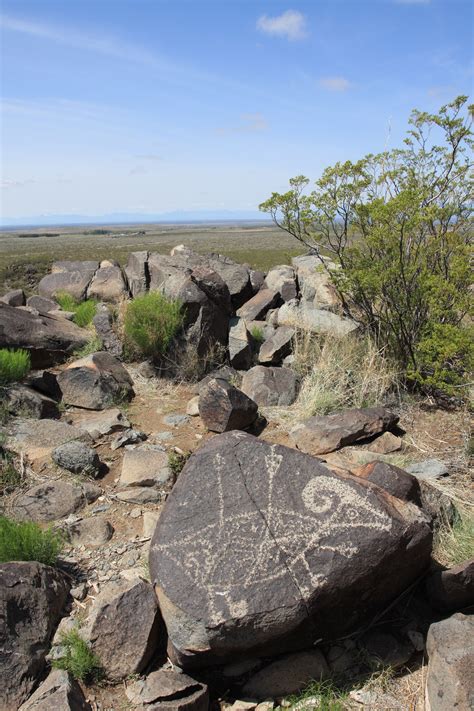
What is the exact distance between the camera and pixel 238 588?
2.93 m

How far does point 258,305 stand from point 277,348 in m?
1.40

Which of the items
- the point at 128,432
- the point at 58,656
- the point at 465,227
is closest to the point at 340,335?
the point at 465,227

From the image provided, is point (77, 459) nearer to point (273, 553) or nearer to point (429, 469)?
point (273, 553)

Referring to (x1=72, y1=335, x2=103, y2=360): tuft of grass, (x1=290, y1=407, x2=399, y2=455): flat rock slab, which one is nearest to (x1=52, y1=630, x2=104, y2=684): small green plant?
(x1=290, y1=407, x2=399, y2=455): flat rock slab

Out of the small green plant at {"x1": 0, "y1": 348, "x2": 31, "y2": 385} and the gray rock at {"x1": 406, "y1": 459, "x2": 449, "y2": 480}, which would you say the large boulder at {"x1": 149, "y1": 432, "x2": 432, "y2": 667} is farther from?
the small green plant at {"x1": 0, "y1": 348, "x2": 31, "y2": 385}

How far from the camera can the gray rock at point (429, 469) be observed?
4.59 m

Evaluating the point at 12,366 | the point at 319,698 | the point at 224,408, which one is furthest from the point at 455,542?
the point at 12,366

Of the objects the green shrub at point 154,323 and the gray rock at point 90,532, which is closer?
the gray rock at point 90,532

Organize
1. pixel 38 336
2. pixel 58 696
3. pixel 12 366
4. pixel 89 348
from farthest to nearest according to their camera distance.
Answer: pixel 89 348 → pixel 38 336 → pixel 12 366 → pixel 58 696

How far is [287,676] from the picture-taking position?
9.93ft

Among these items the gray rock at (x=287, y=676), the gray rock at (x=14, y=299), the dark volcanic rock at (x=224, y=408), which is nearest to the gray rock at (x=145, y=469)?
the dark volcanic rock at (x=224, y=408)

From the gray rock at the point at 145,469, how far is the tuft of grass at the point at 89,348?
2658 mm

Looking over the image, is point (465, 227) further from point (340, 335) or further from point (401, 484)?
point (401, 484)

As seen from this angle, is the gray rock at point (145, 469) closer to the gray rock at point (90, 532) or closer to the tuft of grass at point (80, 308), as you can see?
the gray rock at point (90, 532)
